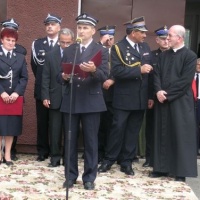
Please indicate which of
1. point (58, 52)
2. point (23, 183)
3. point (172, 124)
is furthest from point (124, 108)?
point (23, 183)

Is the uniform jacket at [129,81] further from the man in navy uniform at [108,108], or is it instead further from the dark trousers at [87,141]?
the dark trousers at [87,141]

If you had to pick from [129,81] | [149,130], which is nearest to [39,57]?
[129,81]

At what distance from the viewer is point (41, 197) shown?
506 centimetres

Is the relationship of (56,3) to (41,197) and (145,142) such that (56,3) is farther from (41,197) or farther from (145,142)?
(41,197)

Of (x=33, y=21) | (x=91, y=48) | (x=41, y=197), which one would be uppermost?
(x=33, y=21)

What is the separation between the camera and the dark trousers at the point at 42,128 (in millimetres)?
6750

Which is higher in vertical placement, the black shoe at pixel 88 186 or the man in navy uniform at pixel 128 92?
the man in navy uniform at pixel 128 92

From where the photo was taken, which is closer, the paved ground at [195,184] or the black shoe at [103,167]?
the paved ground at [195,184]

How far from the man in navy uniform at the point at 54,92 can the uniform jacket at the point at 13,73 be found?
32 centimetres

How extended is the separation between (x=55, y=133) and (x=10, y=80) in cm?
94

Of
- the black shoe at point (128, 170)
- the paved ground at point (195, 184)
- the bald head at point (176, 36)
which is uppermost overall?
the bald head at point (176, 36)

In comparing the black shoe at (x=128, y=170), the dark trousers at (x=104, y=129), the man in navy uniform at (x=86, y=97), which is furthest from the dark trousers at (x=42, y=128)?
the man in navy uniform at (x=86, y=97)

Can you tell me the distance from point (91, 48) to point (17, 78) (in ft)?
5.05

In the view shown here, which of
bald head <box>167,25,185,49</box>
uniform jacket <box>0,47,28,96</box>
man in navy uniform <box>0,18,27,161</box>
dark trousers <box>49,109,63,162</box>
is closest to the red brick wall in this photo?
man in navy uniform <box>0,18,27,161</box>
